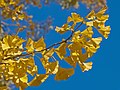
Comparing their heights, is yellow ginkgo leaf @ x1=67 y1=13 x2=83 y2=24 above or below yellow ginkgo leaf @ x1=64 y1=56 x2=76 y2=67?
above

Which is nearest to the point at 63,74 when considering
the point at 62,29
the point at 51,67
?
the point at 51,67

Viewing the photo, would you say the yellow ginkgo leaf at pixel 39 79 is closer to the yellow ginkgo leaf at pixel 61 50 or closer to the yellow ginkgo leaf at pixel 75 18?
the yellow ginkgo leaf at pixel 61 50

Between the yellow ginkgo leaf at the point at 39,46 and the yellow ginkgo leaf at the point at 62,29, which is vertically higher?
the yellow ginkgo leaf at the point at 62,29

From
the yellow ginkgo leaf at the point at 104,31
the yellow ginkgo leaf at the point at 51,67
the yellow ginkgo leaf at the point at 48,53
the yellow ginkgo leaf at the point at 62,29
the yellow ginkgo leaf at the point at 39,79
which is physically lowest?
the yellow ginkgo leaf at the point at 39,79

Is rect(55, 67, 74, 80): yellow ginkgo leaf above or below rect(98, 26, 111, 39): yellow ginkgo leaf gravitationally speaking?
below

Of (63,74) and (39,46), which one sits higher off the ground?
(39,46)

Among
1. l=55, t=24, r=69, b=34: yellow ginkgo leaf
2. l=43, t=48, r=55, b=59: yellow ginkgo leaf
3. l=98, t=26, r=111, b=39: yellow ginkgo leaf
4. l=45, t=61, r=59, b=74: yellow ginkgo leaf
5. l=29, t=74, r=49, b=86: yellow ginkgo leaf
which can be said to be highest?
l=55, t=24, r=69, b=34: yellow ginkgo leaf

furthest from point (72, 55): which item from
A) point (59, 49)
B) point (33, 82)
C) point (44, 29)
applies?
point (44, 29)

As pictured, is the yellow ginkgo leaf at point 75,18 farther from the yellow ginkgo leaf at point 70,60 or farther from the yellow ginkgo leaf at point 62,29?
the yellow ginkgo leaf at point 70,60

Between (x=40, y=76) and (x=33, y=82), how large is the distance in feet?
0.11

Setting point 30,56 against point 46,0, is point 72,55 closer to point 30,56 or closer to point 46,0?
point 30,56

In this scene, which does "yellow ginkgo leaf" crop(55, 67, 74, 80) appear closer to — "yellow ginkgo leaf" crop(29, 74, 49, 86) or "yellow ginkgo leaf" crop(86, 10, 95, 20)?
"yellow ginkgo leaf" crop(29, 74, 49, 86)

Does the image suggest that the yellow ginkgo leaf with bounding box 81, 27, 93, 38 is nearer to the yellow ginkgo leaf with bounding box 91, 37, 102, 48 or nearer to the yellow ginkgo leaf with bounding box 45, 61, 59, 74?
the yellow ginkgo leaf with bounding box 91, 37, 102, 48

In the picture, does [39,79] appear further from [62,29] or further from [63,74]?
[62,29]
